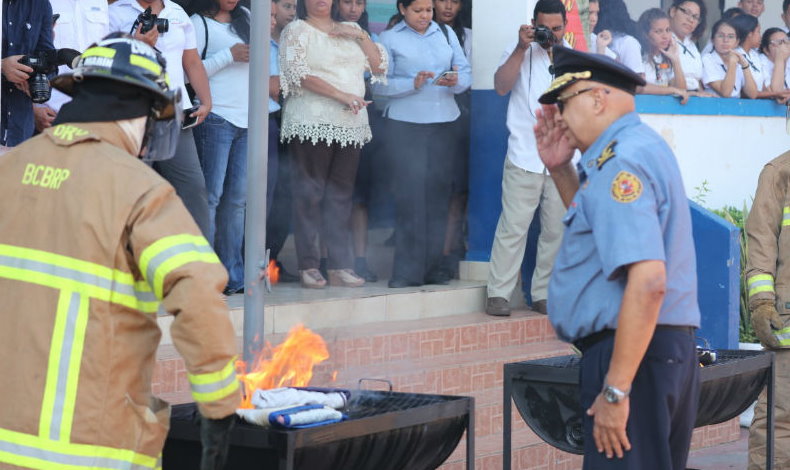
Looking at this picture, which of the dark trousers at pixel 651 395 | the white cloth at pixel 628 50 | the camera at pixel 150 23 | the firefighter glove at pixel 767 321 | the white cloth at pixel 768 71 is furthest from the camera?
the white cloth at pixel 768 71

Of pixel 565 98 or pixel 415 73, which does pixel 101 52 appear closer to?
pixel 565 98

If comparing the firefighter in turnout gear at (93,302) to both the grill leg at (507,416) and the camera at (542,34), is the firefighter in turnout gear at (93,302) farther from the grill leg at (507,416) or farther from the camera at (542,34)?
the camera at (542,34)

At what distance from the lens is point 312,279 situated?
8180 mm

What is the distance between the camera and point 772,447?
5988 millimetres

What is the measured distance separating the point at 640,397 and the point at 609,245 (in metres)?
0.55

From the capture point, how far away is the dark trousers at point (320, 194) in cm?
823

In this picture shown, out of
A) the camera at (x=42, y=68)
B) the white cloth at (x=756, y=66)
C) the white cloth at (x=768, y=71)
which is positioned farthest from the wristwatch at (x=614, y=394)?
the white cloth at (x=768, y=71)

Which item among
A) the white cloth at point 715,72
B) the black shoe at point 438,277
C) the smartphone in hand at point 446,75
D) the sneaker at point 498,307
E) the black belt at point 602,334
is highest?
the smartphone in hand at point 446,75

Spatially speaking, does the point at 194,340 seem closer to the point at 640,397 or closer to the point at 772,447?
the point at 640,397

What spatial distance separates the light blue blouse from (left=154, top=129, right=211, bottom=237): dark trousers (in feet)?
6.92

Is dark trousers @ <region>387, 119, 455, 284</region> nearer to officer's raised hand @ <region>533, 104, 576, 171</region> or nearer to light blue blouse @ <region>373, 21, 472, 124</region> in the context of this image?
light blue blouse @ <region>373, 21, 472, 124</region>

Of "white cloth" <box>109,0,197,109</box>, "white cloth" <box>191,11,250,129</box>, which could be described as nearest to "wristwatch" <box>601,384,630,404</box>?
"white cloth" <box>109,0,197,109</box>

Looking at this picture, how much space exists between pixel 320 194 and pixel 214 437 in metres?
4.86

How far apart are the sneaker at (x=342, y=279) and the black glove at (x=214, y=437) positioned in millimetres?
4808
